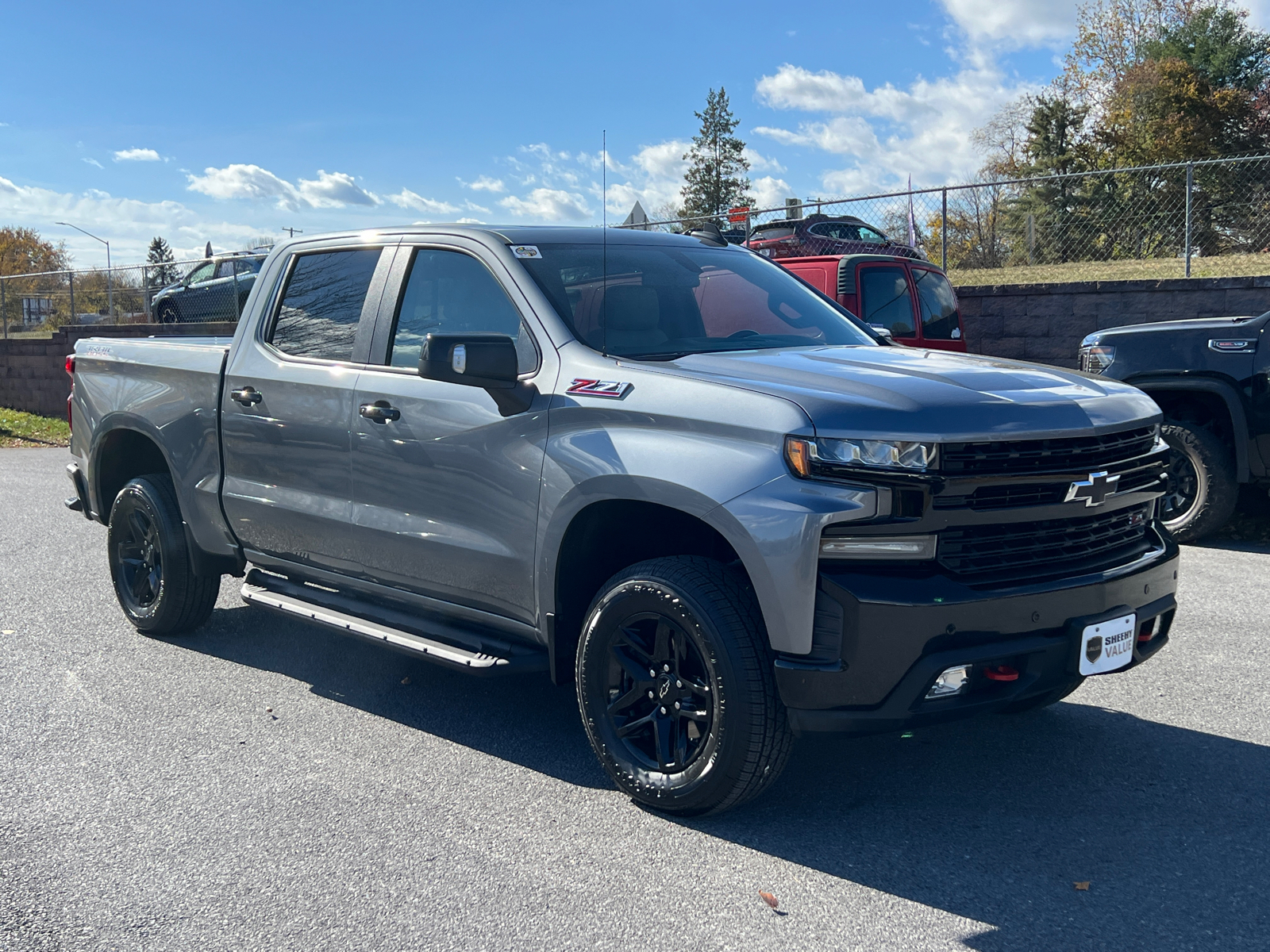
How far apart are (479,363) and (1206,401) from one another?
6.36 m

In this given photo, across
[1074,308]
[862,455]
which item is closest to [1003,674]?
[862,455]

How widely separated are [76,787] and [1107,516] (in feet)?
12.0

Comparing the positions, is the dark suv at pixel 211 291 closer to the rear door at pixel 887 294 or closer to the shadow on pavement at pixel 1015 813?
the rear door at pixel 887 294

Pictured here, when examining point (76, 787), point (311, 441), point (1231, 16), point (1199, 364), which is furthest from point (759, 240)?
point (1231, 16)

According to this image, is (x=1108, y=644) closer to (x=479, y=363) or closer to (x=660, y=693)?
(x=660, y=693)

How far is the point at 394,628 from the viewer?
4.80 metres

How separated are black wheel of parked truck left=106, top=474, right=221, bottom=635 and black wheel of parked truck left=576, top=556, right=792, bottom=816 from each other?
2843 millimetres

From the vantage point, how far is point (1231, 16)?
144 ft

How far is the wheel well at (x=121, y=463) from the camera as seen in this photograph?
6.41m

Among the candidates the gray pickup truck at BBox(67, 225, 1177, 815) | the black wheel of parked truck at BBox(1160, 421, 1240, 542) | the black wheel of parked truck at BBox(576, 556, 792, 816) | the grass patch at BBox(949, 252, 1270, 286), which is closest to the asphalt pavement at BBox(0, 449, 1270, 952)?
the black wheel of parked truck at BBox(576, 556, 792, 816)

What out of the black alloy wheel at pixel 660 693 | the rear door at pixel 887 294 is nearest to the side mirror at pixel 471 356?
the black alloy wheel at pixel 660 693

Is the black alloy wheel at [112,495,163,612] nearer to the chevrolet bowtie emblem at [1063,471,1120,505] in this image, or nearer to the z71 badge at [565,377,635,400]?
the z71 badge at [565,377,635,400]

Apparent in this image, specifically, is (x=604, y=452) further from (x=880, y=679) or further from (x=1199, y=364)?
(x=1199, y=364)

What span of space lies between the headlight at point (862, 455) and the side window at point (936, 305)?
350 inches
